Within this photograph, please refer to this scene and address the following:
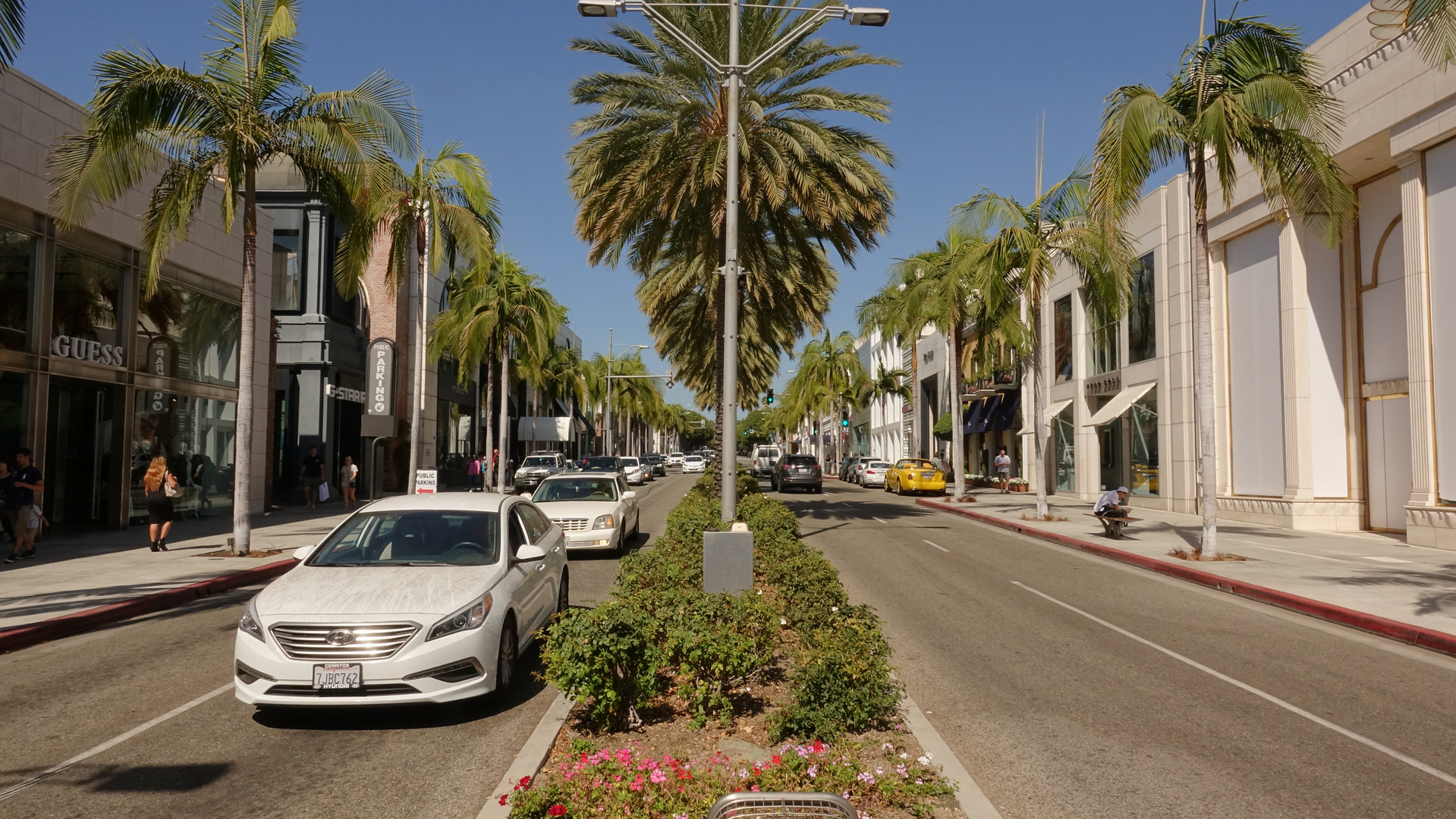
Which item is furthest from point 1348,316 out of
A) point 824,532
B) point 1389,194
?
point 824,532

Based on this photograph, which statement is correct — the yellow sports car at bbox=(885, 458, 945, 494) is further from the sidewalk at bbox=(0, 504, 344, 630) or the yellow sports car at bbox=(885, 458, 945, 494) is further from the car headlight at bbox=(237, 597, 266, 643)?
the car headlight at bbox=(237, 597, 266, 643)

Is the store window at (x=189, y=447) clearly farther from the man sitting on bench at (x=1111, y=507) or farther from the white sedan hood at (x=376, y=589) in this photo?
the man sitting on bench at (x=1111, y=507)

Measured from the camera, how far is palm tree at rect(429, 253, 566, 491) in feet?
111

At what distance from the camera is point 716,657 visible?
20.2 feet

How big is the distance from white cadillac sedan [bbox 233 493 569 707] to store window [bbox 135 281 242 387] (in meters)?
16.9

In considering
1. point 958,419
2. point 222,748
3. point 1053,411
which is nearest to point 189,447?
point 222,748

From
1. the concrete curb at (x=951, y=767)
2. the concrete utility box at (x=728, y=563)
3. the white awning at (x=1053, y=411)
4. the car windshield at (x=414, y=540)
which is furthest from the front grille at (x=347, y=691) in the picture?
the white awning at (x=1053, y=411)

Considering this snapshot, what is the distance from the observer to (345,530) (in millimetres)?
7852

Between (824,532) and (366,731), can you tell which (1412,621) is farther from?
(824,532)

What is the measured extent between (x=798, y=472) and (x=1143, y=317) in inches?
632

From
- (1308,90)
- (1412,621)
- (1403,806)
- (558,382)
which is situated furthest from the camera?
(558,382)

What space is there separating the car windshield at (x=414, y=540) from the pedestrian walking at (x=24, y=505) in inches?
406

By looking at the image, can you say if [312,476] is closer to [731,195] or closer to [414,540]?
[731,195]

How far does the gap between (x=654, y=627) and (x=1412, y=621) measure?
348 inches
